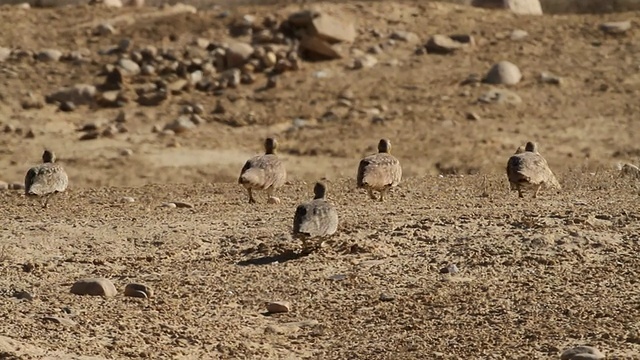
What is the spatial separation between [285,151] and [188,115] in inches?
79.4

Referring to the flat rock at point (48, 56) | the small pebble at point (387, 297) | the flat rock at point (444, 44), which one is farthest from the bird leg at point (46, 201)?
the flat rock at point (444, 44)

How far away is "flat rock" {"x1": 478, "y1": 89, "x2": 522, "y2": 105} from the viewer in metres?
21.8

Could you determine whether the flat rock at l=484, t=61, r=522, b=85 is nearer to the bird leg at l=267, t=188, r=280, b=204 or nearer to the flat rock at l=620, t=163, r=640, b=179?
the flat rock at l=620, t=163, r=640, b=179

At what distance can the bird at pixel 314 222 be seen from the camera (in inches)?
467

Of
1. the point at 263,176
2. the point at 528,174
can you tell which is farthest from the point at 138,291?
the point at 528,174

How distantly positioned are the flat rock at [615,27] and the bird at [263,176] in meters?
10.4

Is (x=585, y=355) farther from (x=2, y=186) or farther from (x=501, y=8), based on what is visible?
(x=501, y=8)

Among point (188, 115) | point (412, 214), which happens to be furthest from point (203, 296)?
point (188, 115)

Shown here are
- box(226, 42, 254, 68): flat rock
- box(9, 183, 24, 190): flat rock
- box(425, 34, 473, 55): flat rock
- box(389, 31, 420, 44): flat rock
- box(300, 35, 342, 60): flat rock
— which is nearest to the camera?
box(9, 183, 24, 190): flat rock

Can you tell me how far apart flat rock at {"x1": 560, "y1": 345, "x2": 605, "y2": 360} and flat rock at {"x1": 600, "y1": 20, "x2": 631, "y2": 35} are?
15339 mm

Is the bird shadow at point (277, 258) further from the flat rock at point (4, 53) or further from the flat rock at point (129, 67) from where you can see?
the flat rock at point (4, 53)

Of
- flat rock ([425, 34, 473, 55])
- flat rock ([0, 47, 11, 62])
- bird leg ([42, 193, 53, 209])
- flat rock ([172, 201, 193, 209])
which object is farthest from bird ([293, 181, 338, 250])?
flat rock ([0, 47, 11, 62])

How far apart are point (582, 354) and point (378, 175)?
5.13m

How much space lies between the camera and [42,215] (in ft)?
47.1
